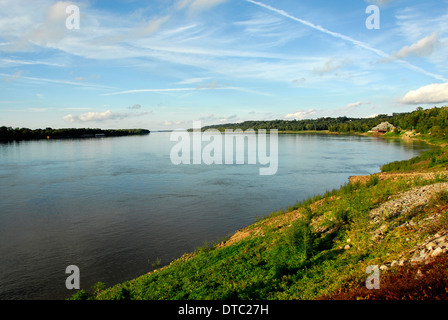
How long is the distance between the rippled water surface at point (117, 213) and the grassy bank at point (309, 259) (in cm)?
220

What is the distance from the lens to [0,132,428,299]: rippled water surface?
11.3 m

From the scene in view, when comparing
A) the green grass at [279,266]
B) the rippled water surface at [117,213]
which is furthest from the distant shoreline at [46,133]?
the green grass at [279,266]

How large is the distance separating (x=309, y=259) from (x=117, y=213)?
43.4ft

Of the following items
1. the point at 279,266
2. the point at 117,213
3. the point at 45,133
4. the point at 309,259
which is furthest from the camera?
the point at 45,133

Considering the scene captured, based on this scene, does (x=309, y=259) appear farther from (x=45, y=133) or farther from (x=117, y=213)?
(x=45, y=133)

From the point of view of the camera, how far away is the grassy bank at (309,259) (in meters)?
6.58

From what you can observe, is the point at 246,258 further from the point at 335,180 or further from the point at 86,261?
the point at 335,180

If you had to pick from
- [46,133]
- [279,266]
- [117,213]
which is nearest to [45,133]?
[46,133]

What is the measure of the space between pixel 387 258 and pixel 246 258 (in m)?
4.09

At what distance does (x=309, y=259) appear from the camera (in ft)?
26.6

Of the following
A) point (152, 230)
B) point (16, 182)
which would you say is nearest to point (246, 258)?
point (152, 230)

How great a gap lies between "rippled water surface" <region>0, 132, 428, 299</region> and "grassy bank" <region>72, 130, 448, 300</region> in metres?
2.20
